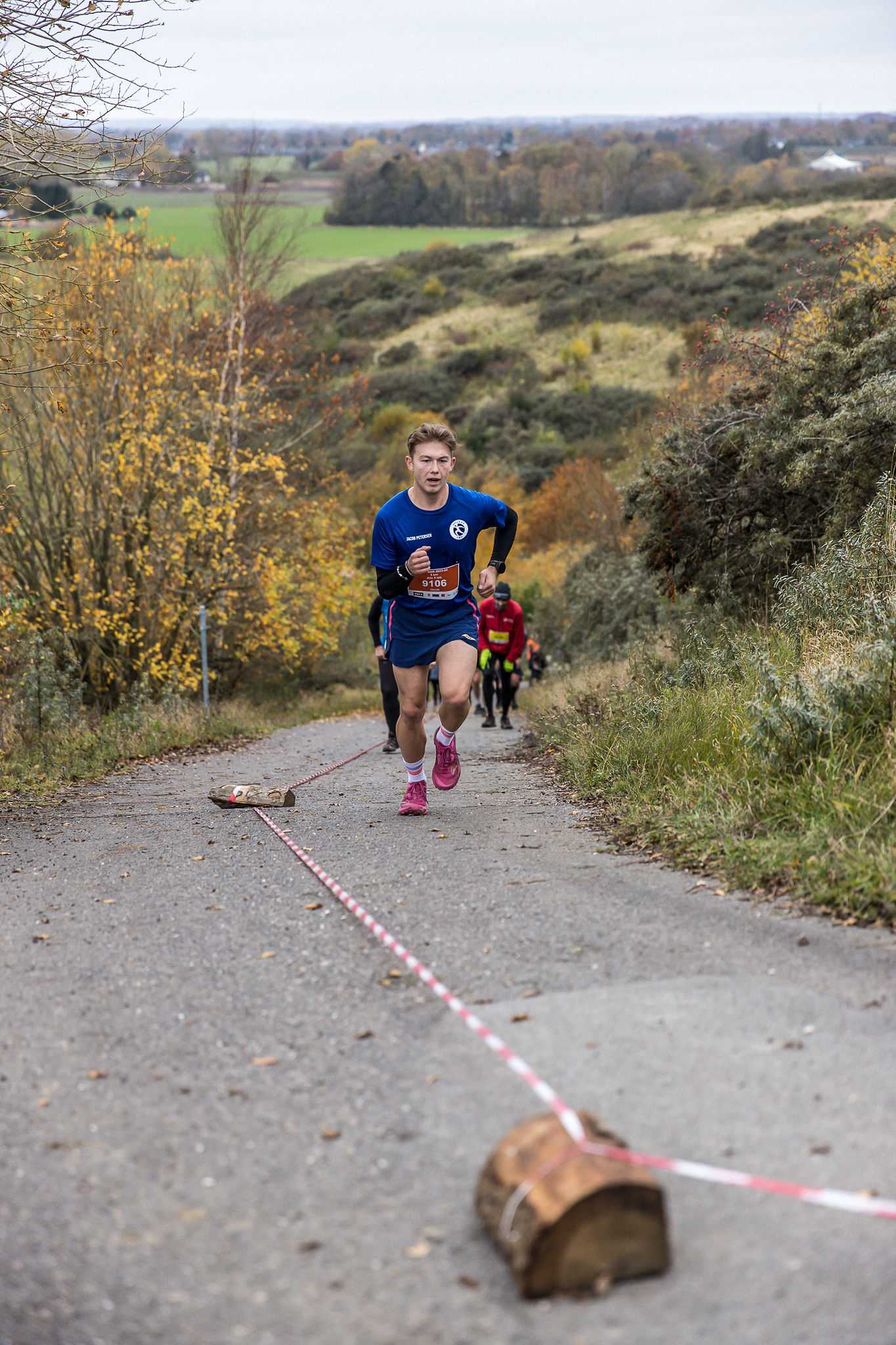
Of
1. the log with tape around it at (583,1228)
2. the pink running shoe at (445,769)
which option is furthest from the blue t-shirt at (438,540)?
the log with tape around it at (583,1228)

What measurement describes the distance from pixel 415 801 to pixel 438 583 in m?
1.44

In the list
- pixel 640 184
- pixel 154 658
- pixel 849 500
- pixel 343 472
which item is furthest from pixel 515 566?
pixel 640 184

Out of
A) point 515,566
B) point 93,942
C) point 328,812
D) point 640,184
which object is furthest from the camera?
point 640,184

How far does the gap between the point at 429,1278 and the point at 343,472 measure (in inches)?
914

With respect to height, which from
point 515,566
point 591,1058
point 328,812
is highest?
point 591,1058

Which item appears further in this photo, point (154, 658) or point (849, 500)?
point (154, 658)

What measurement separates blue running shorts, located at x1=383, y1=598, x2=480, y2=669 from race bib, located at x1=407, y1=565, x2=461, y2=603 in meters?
0.09

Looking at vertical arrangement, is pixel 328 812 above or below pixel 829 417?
below

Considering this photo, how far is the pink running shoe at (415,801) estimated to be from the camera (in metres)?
7.48

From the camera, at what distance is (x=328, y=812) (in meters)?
7.81

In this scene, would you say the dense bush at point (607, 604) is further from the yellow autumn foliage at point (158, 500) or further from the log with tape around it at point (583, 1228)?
the log with tape around it at point (583, 1228)

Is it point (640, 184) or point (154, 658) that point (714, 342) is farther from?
point (640, 184)

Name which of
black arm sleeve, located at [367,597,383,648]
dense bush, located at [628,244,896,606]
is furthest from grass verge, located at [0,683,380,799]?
dense bush, located at [628,244,896,606]

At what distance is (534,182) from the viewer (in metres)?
103
